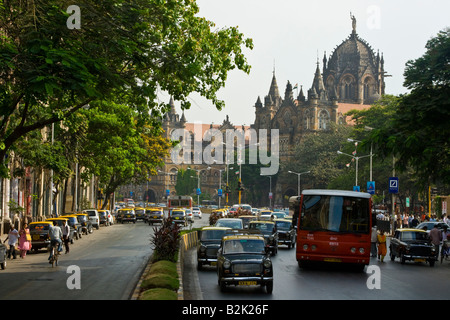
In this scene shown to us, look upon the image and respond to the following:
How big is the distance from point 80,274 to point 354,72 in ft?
485

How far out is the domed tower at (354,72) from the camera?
166 meters

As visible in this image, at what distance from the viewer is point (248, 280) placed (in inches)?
777

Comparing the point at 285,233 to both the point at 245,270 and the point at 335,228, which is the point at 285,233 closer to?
the point at 335,228

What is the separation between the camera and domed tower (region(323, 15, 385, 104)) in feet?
543

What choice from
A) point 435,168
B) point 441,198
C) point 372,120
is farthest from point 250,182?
point 435,168

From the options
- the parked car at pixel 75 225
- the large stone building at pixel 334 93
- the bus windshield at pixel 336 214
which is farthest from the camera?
the large stone building at pixel 334 93

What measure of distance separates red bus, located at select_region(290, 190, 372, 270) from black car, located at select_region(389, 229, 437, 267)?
4.71m

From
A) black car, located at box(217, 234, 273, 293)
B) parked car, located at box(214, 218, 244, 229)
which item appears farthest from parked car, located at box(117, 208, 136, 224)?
black car, located at box(217, 234, 273, 293)

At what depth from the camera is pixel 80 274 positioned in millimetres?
24266

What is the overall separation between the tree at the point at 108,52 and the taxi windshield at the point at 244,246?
4822 millimetres

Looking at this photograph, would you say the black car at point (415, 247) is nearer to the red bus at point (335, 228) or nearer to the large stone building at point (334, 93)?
the red bus at point (335, 228)

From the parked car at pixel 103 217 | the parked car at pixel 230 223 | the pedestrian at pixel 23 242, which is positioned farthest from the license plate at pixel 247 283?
the parked car at pixel 103 217
